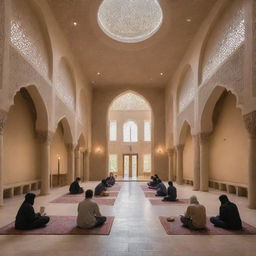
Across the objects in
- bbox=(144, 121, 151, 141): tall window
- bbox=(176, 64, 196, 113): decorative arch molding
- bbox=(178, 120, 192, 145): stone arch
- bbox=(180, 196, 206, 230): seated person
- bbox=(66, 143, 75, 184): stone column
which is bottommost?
bbox=(180, 196, 206, 230): seated person

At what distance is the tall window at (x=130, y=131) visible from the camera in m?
34.6

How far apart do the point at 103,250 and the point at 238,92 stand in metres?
7.29

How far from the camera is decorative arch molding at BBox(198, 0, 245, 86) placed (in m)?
10.5

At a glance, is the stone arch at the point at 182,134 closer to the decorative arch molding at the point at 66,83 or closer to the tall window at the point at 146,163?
the decorative arch molding at the point at 66,83

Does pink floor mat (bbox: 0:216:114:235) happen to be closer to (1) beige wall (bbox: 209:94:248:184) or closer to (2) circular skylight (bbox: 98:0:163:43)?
(1) beige wall (bbox: 209:94:248:184)

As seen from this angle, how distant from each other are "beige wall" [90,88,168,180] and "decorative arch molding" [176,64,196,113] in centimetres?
514

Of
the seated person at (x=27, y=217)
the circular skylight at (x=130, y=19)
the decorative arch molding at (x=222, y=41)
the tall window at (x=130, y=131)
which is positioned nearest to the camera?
the seated person at (x=27, y=217)

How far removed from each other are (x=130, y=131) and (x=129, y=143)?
154 cm

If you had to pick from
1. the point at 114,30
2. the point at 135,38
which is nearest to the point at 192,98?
the point at 135,38

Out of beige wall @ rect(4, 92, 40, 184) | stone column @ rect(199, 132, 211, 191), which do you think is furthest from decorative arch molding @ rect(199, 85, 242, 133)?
beige wall @ rect(4, 92, 40, 184)

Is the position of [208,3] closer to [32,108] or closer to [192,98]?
[192,98]

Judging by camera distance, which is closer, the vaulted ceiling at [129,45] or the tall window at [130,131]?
the vaulted ceiling at [129,45]

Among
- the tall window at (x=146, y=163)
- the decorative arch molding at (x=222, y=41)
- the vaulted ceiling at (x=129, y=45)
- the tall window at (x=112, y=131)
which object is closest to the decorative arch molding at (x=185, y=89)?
the vaulted ceiling at (x=129, y=45)

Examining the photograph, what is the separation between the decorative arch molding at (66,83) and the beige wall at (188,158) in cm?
863
